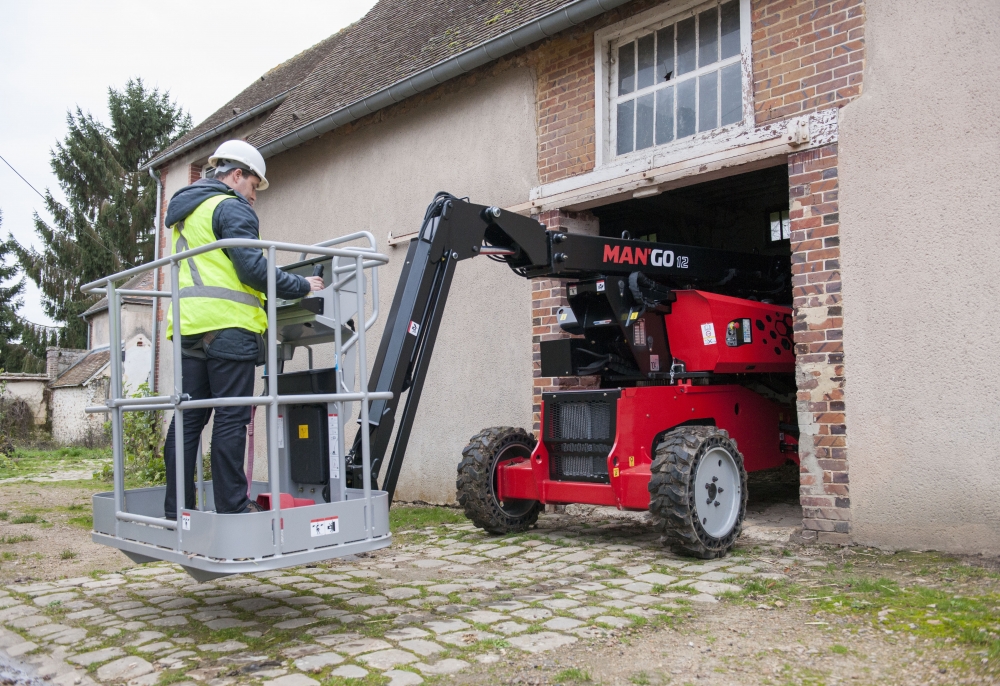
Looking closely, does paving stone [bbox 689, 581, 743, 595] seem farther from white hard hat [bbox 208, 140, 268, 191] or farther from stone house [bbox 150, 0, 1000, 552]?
white hard hat [bbox 208, 140, 268, 191]

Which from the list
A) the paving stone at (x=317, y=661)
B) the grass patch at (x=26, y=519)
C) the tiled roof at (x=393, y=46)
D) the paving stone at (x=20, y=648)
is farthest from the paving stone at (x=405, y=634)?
the grass patch at (x=26, y=519)

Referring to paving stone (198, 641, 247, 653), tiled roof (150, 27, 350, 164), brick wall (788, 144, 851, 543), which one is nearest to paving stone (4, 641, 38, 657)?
paving stone (198, 641, 247, 653)

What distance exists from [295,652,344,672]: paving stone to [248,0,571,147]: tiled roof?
5.71 m

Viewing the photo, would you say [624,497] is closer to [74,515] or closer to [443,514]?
[443,514]

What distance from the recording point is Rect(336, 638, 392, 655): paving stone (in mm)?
3729

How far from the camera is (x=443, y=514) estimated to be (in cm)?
798

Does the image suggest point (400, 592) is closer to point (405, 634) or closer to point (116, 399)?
point (405, 634)

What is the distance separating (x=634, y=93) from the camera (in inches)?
287

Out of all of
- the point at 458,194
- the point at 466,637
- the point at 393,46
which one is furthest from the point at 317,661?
the point at 393,46

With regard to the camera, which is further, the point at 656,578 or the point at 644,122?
the point at 644,122

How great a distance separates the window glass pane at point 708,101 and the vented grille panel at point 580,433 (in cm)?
237

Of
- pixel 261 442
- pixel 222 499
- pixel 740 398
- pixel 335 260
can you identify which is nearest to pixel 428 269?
pixel 335 260

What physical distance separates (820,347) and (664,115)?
2434 mm

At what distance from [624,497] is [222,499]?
2.85 m
